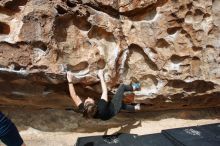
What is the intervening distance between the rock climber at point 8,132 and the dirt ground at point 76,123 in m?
0.50

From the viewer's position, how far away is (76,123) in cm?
348

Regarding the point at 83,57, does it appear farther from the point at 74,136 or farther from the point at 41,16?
the point at 74,136

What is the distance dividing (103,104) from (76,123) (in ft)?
1.74

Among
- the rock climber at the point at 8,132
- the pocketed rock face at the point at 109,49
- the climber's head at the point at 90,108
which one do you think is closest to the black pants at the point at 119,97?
the pocketed rock face at the point at 109,49

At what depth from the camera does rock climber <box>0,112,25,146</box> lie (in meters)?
2.73

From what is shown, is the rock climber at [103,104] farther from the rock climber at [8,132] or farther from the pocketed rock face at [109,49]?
the rock climber at [8,132]

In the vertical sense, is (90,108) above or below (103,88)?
below

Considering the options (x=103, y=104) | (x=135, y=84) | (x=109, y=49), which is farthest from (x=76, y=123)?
(x=109, y=49)

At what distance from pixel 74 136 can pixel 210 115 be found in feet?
4.68

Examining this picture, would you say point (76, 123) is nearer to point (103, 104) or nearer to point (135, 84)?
point (103, 104)

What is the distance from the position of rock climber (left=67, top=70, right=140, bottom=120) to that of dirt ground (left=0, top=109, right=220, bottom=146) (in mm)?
233

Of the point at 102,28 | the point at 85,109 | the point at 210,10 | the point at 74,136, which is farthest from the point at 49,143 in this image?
the point at 210,10

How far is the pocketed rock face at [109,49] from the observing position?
297 cm

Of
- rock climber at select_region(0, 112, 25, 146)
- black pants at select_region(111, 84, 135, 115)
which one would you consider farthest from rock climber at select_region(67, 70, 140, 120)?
rock climber at select_region(0, 112, 25, 146)
